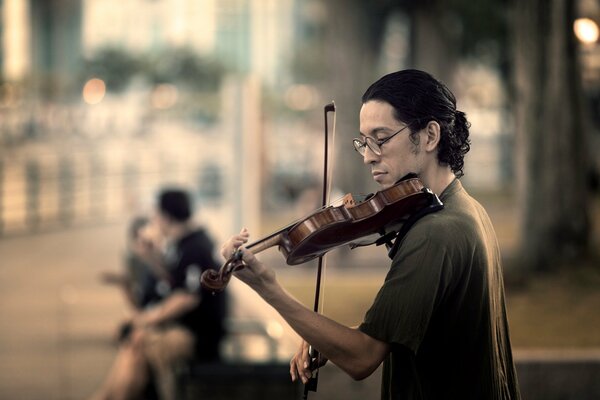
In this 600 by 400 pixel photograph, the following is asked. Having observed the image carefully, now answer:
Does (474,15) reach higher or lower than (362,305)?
higher

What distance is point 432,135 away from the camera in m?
2.70

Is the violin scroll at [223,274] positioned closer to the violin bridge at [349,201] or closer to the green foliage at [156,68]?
the violin bridge at [349,201]

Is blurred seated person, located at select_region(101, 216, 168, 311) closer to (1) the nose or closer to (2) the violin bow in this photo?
(2) the violin bow

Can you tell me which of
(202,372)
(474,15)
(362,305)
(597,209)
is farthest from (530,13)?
(474,15)

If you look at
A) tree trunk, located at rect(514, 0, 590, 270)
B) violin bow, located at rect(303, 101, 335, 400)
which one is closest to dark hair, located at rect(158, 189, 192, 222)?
tree trunk, located at rect(514, 0, 590, 270)

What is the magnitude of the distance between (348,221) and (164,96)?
248 feet

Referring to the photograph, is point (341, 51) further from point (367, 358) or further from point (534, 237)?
point (367, 358)

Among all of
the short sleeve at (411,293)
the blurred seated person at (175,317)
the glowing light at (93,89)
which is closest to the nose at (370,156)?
the short sleeve at (411,293)

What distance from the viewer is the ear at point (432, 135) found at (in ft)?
8.83

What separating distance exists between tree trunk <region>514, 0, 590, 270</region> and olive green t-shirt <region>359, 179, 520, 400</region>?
744 centimetres

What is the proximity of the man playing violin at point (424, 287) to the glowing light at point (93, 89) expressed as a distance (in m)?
71.0

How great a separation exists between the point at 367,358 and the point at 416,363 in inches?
5.0

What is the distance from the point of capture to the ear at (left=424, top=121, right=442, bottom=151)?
8.83 feet

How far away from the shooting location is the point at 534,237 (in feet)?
33.0
